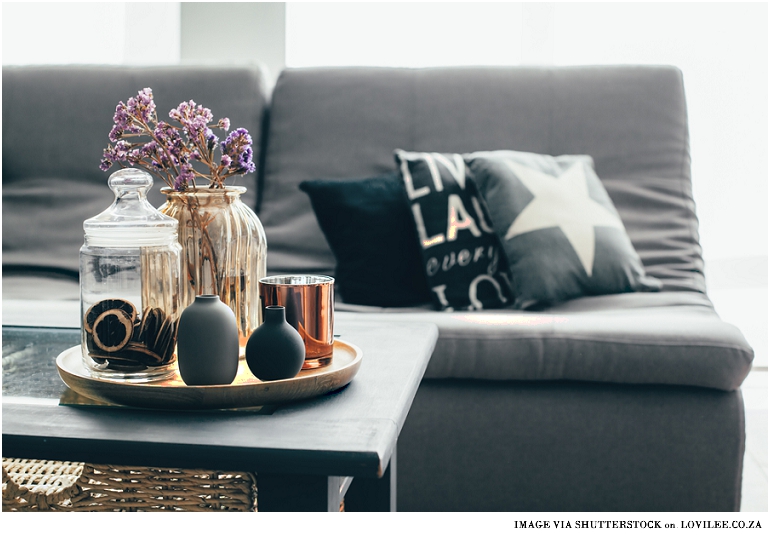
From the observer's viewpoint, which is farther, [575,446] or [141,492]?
[575,446]

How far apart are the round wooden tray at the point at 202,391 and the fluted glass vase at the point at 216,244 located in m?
0.12

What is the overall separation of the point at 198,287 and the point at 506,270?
3.20 feet

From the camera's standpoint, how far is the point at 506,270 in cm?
161

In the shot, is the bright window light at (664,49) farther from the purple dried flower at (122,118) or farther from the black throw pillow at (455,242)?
the purple dried flower at (122,118)

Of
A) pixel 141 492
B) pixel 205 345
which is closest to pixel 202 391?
pixel 205 345

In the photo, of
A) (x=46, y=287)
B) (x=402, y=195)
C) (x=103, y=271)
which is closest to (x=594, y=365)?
(x=402, y=195)

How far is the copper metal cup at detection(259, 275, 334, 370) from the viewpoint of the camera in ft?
2.39

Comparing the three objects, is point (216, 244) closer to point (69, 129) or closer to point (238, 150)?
point (238, 150)

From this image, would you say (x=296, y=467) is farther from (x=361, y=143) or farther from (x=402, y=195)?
(x=361, y=143)

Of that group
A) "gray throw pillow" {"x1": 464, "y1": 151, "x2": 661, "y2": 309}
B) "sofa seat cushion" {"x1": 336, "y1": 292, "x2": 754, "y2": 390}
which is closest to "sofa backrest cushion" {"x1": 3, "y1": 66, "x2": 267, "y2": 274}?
"gray throw pillow" {"x1": 464, "y1": 151, "x2": 661, "y2": 309}

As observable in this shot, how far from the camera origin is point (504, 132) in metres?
1.88

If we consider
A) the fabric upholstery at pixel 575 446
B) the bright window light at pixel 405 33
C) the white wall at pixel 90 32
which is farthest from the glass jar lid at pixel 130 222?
the bright window light at pixel 405 33

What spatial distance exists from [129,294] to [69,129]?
57.6 inches

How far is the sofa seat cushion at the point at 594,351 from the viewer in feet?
4.17
